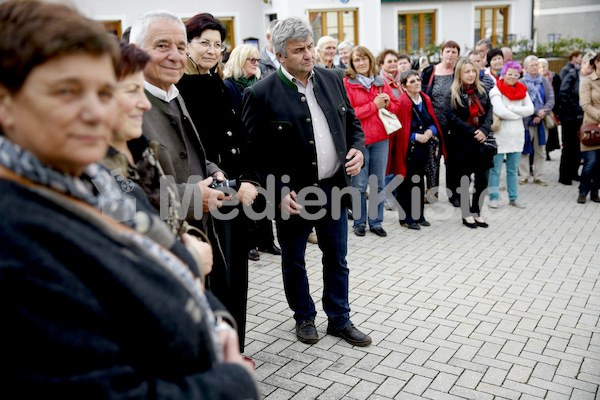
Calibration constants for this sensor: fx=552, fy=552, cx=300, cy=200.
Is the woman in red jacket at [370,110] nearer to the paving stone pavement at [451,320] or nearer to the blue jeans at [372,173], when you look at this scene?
the blue jeans at [372,173]

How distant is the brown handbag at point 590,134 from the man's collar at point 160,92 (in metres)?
6.96

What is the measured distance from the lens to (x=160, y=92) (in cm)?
265

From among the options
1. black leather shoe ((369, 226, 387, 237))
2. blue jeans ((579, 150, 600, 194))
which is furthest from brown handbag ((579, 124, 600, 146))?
black leather shoe ((369, 226, 387, 237))

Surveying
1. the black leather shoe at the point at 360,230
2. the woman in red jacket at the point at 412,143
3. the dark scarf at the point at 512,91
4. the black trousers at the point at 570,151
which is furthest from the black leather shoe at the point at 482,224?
the black trousers at the point at 570,151

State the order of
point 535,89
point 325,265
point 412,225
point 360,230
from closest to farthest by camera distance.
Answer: point 325,265, point 360,230, point 412,225, point 535,89

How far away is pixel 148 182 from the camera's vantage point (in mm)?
1847

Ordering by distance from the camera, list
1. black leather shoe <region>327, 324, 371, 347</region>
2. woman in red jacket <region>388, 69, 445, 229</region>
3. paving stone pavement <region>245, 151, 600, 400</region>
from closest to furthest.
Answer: paving stone pavement <region>245, 151, 600, 400</region>, black leather shoe <region>327, 324, 371, 347</region>, woman in red jacket <region>388, 69, 445, 229</region>

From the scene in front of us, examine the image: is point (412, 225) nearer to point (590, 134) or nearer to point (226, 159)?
point (590, 134)

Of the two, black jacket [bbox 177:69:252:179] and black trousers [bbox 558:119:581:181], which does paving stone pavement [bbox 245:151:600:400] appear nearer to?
black jacket [bbox 177:69:252:179]

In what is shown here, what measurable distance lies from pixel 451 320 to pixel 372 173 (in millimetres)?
2933

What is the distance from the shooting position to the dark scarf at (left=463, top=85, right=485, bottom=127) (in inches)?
278

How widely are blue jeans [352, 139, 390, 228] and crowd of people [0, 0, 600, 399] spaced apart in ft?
0.08

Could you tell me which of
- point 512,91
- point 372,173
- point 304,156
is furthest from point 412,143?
point 304,156

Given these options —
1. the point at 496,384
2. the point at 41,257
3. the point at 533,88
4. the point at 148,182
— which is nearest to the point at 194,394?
the point at 41,257
